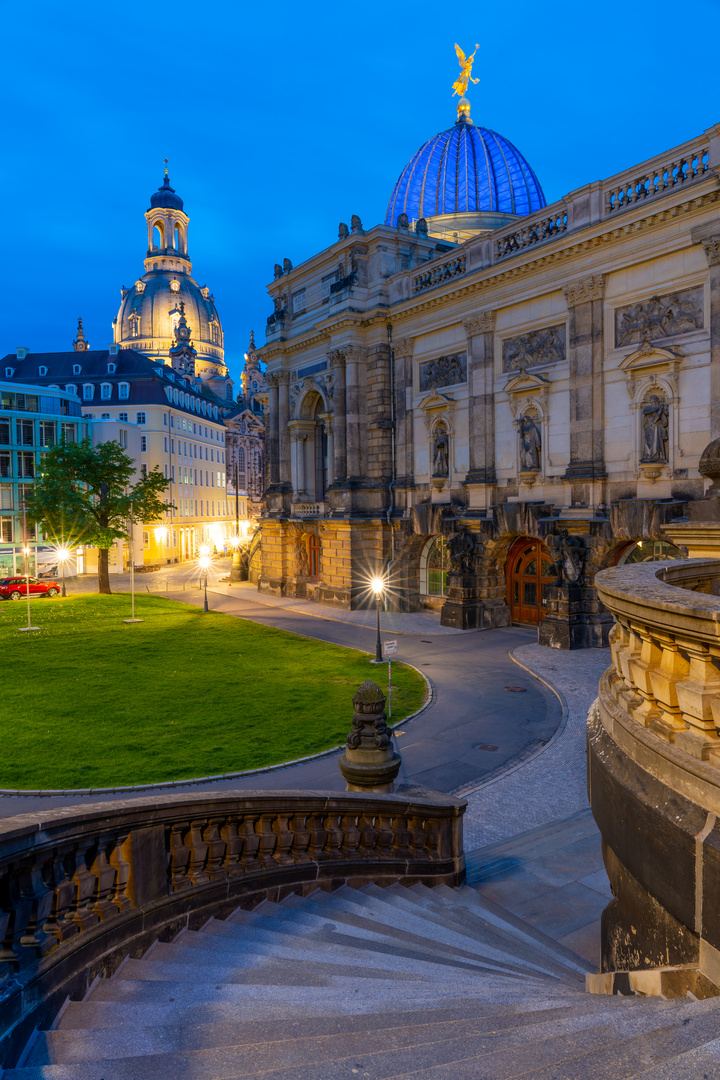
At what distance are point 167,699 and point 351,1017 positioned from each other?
51.4 feet

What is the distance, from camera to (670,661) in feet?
12.6

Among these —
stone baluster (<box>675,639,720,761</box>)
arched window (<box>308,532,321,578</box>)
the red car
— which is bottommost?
the red car

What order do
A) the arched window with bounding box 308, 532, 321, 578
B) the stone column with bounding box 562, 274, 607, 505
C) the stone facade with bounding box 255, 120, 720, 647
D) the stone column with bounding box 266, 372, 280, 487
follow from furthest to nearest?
the stone column with bounding box 266, 372, 280, 487, the arched window with bounding box 308, 532, 321, 578, the stone column with bounding box 562, 274, 607, 505, the stone facade with bounding box 255, 120, 720, 647

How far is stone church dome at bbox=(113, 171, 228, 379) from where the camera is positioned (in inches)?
5007

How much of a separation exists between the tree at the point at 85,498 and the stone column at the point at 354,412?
14805mm

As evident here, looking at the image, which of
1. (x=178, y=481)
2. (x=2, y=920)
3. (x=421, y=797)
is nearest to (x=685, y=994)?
(x=2, y=920)

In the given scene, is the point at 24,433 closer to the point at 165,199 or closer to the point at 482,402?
the point at 482,402

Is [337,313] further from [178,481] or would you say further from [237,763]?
[178,481]

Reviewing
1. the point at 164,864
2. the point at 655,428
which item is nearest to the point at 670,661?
the point at 164,864

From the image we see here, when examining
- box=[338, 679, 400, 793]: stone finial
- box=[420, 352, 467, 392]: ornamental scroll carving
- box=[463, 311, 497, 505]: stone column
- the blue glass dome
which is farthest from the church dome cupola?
box=[338, 679, 400, 793]: stone finial

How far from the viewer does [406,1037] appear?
3633 millimetres

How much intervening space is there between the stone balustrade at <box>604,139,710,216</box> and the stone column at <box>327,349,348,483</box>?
16441 mm

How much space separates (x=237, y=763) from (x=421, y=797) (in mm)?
6238

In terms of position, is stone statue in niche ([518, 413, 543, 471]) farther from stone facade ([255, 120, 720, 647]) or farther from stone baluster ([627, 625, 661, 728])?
stone baluster ([627, 625, 661, 728])
